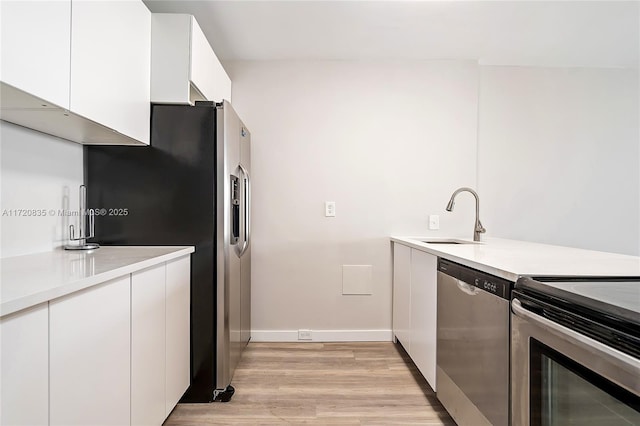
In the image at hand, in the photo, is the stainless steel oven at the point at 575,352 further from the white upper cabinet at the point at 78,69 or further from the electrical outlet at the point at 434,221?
the electrical outlet at the point at 434,221

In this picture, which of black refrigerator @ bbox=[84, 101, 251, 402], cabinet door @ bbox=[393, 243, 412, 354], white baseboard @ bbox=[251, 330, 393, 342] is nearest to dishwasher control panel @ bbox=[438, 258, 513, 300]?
cabinet door @ bbox=[393, 243, 412, 354]

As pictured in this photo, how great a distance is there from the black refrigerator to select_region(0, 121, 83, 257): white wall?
0.58 feet

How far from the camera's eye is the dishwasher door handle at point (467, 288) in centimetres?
162

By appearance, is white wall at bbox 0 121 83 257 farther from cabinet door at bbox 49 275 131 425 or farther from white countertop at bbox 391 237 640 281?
white countertop at bbox 391 237 640 281

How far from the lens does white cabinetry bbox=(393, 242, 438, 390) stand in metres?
2.19

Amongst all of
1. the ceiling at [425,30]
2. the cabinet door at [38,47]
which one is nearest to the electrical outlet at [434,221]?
the ceiling at [425,30]

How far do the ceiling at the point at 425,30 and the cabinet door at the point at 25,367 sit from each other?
208 cm

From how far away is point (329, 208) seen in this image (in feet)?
10.9

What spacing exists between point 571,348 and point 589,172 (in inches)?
123

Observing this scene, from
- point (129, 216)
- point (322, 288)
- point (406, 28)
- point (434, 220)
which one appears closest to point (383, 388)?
point (322, 288)

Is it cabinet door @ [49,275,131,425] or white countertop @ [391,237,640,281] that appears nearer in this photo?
cabinet door @ [49,275,131,425]

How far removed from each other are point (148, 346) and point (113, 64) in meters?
1.21

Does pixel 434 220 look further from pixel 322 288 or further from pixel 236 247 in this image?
pixel 236 247

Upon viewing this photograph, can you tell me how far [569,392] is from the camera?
38.5 inches
